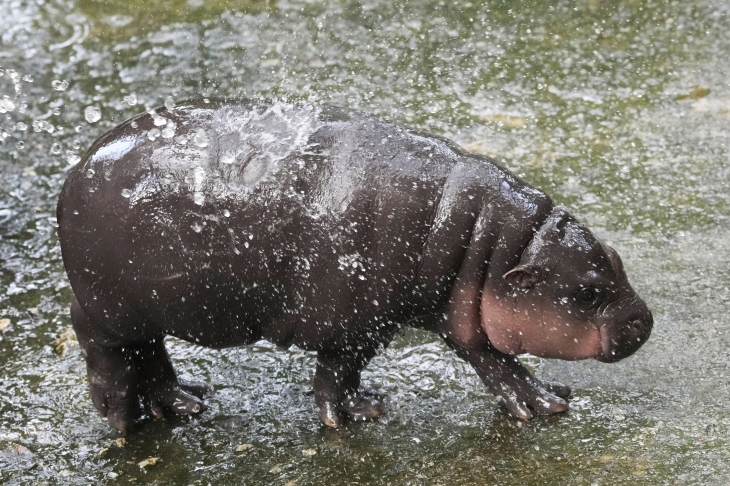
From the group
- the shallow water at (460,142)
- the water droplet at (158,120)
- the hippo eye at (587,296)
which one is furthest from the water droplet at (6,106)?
the hippo eye at (587,296)

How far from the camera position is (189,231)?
3.53 meters

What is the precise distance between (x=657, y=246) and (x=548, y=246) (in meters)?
1.75

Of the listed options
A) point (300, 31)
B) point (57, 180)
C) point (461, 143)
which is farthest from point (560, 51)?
point (57, 180)

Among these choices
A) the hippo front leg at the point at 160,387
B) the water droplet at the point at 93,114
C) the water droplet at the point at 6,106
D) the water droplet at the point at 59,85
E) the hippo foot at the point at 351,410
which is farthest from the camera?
the water droplet at the point at 59,85

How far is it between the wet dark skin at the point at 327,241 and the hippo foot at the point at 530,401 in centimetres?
22

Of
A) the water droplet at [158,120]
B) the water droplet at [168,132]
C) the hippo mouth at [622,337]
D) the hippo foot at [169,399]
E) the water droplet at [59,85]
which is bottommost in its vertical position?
the water droplet at [59,85]

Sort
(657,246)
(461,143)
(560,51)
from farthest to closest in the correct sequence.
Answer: (560,51)
(461,143)
(657,246)

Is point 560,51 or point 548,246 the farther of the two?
point 560,51

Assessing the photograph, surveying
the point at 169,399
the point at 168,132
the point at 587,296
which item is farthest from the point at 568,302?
the point at 169,399

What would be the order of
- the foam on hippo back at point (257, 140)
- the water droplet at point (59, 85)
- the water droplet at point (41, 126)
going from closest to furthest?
the foam on hippo back at point (257, 140) < the water droplet at point (41, 126) < the water droplet at point (59, 85)

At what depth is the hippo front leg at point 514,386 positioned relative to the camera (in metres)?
3.81

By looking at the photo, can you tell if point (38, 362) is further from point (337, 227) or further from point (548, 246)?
point (548, 246)

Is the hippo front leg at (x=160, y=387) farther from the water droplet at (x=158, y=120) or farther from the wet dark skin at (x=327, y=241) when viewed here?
the water droplet at (x=158, y=120)

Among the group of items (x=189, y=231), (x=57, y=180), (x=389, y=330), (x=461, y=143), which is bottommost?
(x=57, y=180)
